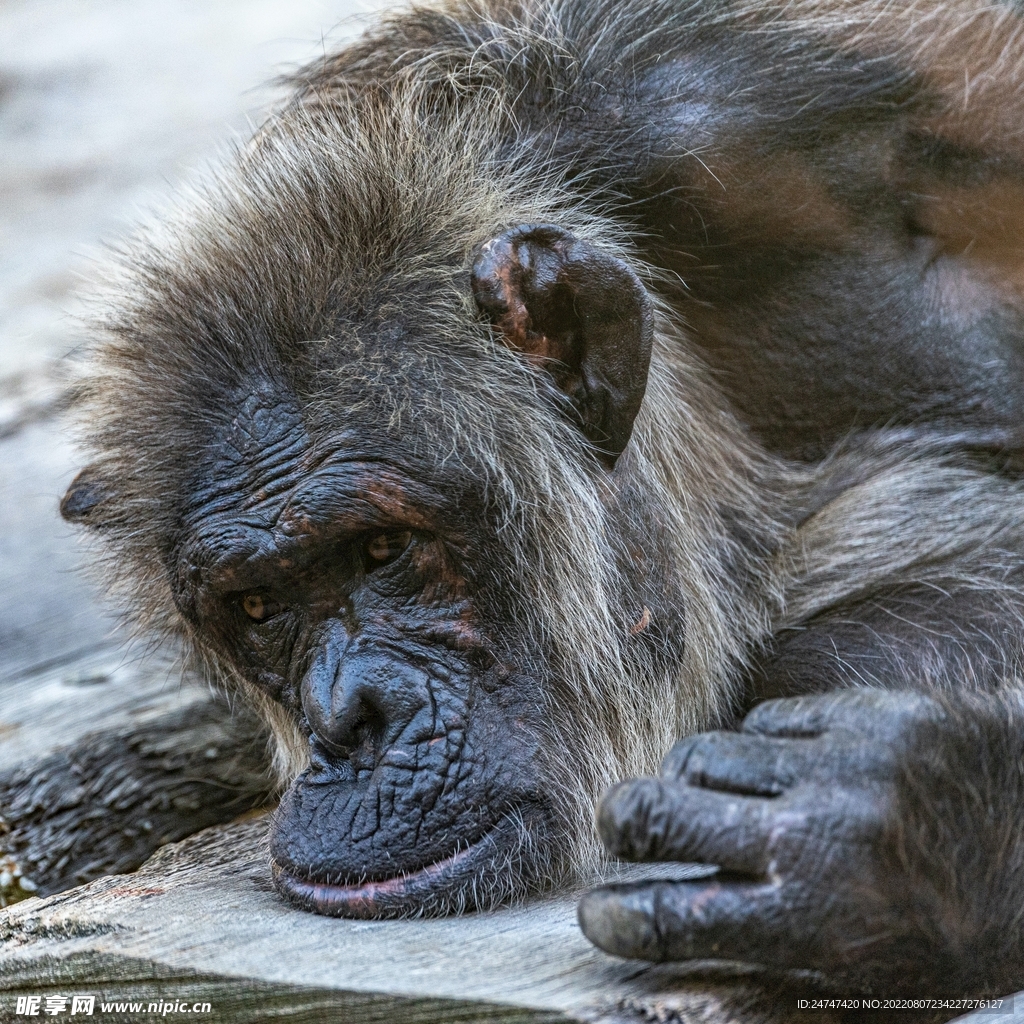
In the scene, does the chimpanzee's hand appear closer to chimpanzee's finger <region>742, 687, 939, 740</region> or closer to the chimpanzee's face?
chimpanzee's finger <region>742, 687, 939, 740</region>

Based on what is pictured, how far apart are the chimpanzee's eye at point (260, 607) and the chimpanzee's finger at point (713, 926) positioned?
1.30m

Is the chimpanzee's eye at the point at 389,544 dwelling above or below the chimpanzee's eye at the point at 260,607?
above

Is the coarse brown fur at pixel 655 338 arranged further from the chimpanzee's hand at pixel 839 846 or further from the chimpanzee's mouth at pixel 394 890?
the chimpanzee's hand at pixel 839 846

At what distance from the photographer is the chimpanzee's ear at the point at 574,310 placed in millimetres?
2820

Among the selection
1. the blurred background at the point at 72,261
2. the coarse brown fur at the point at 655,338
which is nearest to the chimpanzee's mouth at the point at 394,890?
the coarse brown fur at the point at 655,338

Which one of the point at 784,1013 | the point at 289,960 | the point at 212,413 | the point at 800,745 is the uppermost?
the point at 212,413

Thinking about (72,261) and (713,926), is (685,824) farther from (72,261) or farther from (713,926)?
(72,261)

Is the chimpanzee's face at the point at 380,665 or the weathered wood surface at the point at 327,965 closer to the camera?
the weathered wood surface at the point at 327,965

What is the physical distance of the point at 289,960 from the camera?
88.5 inches

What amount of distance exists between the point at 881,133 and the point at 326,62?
63.2 inches

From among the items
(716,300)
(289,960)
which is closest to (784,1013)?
(289,960)

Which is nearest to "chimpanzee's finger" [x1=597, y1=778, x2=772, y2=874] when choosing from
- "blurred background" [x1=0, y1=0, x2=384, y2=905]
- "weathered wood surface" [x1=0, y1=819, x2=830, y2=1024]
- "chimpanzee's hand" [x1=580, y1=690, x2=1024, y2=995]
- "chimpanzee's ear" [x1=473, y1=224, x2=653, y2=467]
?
"chimpanzee's hand" [x1=580, y1=690, x2=1024, y2=995]

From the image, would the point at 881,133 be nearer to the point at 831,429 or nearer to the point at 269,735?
the point at 831,429

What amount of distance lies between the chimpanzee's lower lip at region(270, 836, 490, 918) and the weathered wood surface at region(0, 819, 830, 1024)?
52 mm
